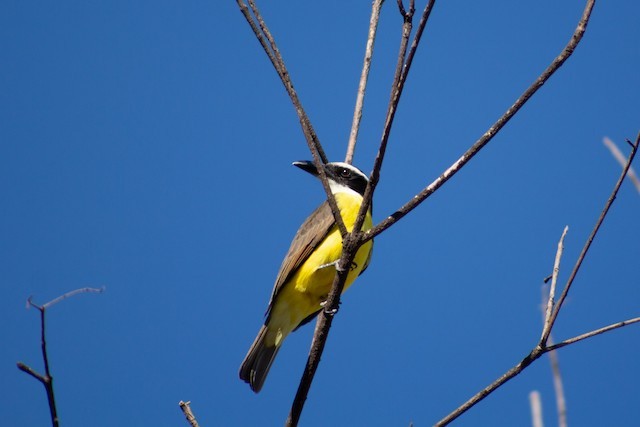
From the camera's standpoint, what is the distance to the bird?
18.1 ft

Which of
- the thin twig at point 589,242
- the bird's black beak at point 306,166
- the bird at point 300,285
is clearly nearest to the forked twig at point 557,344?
the thin twig at point 589,242

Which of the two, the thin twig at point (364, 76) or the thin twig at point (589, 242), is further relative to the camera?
the thin twig at point (364, 76)

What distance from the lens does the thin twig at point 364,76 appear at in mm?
4270

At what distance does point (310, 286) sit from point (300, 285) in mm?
85

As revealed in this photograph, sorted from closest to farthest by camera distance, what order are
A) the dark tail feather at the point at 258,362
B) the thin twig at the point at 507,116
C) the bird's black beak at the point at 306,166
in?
the thin twig at the point at 507,116
the dark tail feather at the point at 258,362
the bird's black beak at the point at 306,166

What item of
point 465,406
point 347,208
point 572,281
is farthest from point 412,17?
point 347,208

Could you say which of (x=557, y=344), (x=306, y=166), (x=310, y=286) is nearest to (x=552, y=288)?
(x=557, y=344)

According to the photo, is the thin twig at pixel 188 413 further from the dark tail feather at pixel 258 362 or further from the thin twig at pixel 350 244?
the dark tail feather at pixel 258 362

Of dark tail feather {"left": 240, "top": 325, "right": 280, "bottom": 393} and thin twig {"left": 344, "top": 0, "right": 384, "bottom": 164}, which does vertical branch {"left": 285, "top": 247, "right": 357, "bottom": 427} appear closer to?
thin twig {"left": 344, "top": 0, "right": 384, "bottom": 164}

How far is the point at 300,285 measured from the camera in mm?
5598

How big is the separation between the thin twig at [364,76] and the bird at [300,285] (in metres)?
0.83

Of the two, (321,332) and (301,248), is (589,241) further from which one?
(301,248)

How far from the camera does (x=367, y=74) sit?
4465 millimetres

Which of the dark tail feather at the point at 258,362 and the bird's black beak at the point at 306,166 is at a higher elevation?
the bird's black beak at the point at 306,166
